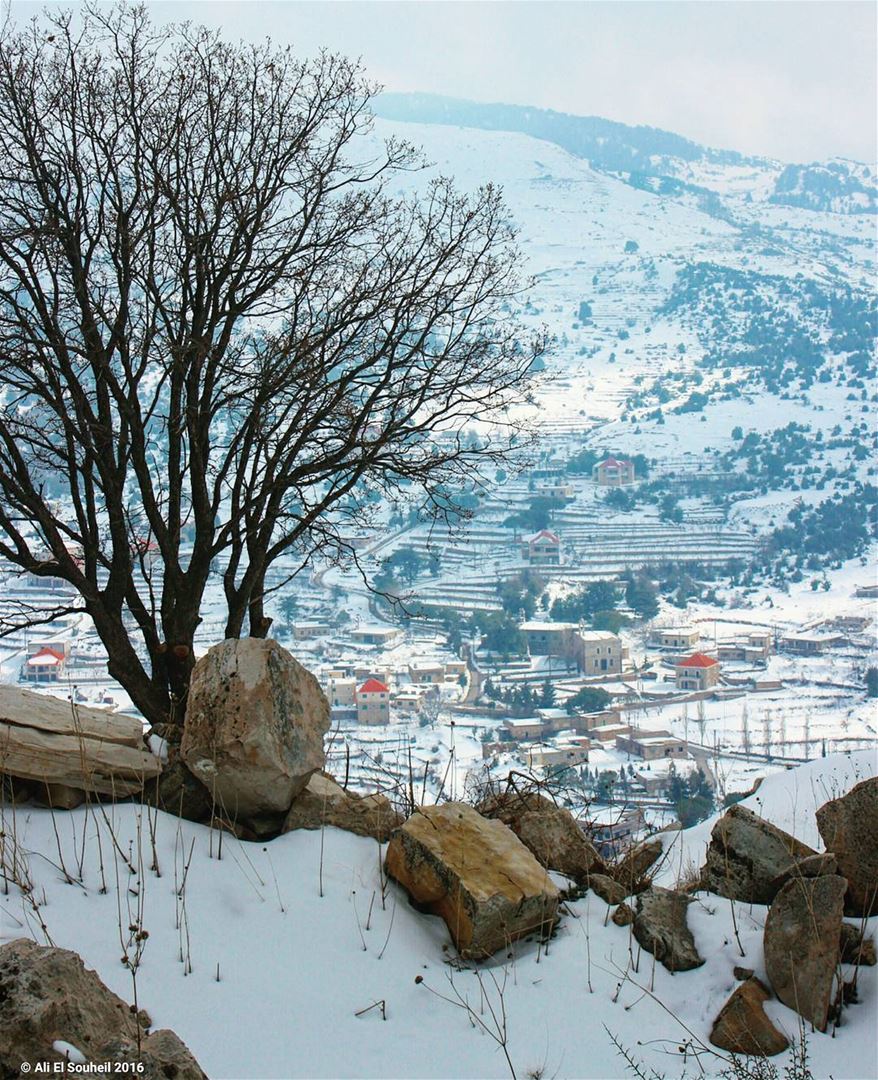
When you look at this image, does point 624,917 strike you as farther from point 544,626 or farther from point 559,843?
point 544,626

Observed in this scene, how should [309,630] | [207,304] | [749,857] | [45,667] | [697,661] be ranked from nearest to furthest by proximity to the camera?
[749,857] < [207,304] < [45,667] < [697,661] < [309,630]

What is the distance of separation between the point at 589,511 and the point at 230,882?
52.0 meters

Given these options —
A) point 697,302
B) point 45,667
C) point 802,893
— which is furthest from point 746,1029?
point 697,302

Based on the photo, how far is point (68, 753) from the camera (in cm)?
500

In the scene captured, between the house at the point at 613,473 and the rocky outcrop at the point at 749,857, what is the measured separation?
54796 mm

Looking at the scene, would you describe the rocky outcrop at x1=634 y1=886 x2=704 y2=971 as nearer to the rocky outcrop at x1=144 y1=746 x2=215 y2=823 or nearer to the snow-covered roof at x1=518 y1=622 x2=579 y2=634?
the rocky outcrop at x1=144 y1=746 x2=215 y2=823

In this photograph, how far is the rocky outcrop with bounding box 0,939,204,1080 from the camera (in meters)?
2.58

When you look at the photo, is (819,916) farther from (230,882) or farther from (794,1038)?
(230,882)

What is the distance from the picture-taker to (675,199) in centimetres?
16275

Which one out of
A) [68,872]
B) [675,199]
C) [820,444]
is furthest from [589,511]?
[675,199]

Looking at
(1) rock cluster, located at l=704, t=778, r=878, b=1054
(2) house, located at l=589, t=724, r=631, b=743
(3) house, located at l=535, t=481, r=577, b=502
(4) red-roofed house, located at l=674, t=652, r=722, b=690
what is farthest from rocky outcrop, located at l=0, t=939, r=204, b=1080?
(3) house, located at l=535, t=481, r=577, b=502

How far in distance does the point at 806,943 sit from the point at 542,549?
140 ft

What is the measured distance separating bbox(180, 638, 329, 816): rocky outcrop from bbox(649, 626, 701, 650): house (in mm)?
28779

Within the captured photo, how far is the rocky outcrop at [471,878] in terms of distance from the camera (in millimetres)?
4434
